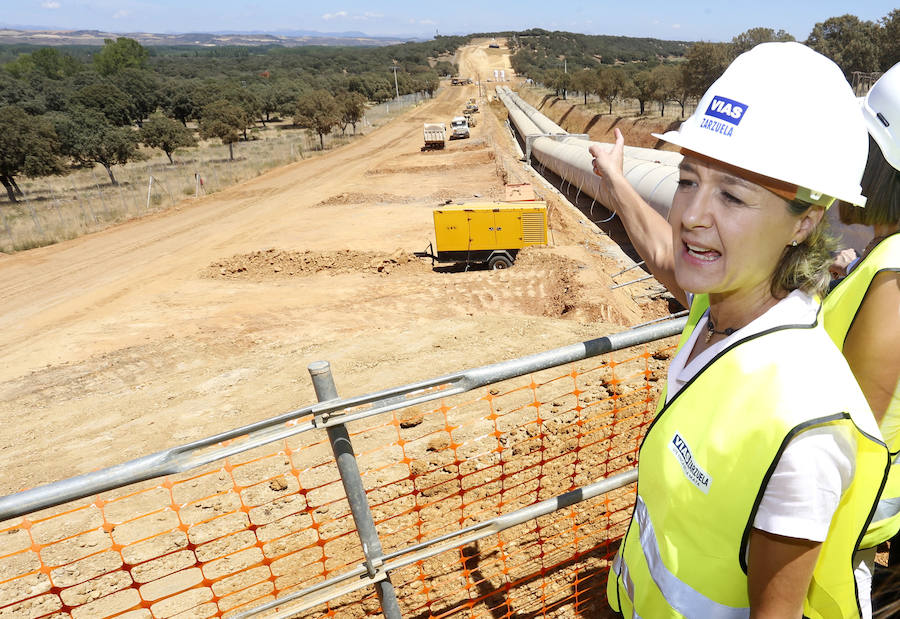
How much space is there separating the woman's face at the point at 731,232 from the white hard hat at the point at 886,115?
72 cm

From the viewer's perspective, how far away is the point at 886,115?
1834 millimetres

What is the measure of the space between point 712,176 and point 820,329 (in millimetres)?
466

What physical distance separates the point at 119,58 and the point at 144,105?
59.7 metres

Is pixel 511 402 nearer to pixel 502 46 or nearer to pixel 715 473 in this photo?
pixel 715 473

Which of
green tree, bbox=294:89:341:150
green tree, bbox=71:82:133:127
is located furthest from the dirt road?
green tree, bbox=71:82:133:127

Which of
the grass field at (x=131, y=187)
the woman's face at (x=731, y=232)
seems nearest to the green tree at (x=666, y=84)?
the grass field at (x=131, y=187)

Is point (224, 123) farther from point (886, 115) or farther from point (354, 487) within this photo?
point (886, 115)

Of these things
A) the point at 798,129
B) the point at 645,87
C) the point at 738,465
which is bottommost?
the point at 645,87

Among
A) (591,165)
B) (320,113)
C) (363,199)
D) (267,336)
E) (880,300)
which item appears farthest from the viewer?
(320,113)

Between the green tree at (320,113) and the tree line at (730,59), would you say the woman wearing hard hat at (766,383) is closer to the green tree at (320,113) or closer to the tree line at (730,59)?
the tree line at (730,59)

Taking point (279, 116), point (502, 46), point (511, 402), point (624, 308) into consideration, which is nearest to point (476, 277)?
point (624, 308)

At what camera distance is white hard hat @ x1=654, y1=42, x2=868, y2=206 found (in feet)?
4.06

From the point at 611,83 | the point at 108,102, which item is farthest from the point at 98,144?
the point at 611,83

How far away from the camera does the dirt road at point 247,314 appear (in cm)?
862
